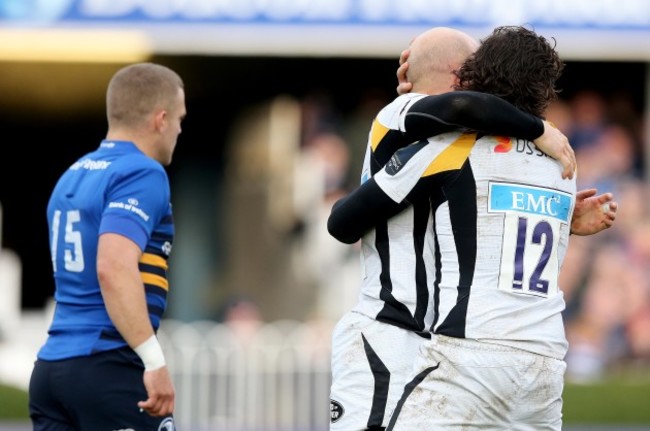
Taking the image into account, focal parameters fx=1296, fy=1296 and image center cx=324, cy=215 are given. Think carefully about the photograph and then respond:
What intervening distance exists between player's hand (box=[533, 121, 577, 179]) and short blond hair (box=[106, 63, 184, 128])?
1844mm

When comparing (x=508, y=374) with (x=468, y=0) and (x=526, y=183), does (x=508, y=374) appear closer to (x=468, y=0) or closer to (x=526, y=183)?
(x=526, y=183)

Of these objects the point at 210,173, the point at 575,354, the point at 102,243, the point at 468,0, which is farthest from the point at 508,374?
the point at 210,173

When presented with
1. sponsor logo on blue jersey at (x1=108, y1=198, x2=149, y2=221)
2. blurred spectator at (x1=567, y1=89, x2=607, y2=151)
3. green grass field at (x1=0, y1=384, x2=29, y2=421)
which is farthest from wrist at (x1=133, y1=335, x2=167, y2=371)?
blurred spectator at (x1=567, y1=89, x2=607, y2=151)

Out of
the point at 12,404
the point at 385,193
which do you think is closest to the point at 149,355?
the point at 385,193

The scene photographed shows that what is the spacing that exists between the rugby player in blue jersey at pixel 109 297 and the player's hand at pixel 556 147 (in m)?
1.67

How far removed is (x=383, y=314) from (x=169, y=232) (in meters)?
1.24

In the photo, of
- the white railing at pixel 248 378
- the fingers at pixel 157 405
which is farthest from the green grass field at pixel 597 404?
the fingers at pixel 157 405

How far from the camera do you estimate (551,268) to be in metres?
4.13

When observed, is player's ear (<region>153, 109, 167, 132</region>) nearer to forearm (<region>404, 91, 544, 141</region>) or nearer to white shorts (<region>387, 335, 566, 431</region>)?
forearm (<region>404, 91, 544, 141</region>)

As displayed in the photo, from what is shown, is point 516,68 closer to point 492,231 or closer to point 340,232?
point 492,231

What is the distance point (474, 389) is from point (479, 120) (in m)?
0.83

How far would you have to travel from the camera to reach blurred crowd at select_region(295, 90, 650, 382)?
14.6 meters

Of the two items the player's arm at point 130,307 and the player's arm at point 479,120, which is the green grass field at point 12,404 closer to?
the player's arm at point 130,307

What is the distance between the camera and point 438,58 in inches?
177
